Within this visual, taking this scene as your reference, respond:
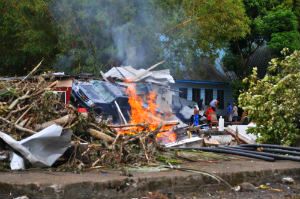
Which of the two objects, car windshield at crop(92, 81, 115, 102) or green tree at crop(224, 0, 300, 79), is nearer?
car windshield at crop(92, 81, 115, 102)

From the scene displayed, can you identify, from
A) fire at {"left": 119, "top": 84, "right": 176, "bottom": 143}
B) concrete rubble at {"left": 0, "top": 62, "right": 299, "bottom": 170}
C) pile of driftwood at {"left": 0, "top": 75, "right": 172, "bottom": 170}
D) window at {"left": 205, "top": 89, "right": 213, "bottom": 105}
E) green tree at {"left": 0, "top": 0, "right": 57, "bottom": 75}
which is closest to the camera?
concrete rubble at {"left": 0, "top": 62, "right": 299, "bottom": 170}

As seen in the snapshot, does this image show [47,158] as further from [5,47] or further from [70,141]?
[5,47]

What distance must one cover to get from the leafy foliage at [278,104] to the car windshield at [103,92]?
481cm

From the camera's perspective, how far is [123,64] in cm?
2339

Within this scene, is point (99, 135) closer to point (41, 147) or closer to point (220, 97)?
point (41, 147)

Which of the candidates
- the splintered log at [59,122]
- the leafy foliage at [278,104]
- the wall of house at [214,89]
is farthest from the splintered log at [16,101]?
the wall of house at [214,89]

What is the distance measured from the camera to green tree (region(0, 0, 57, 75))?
2421cm

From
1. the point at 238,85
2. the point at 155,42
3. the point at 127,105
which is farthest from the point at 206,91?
the point at 127,105

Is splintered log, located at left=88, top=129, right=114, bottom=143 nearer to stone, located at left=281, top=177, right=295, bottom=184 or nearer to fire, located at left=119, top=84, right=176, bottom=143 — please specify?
fire, located at left=119, top=84, right=176, bottom=143

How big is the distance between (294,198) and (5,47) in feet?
72.4

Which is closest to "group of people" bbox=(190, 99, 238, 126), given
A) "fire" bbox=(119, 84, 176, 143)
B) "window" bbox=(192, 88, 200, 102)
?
"window" bbox=(192, 88, 200, 102)

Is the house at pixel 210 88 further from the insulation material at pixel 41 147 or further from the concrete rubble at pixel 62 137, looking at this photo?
the insulation material at pixel 41 147

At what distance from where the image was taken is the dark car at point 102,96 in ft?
54.3

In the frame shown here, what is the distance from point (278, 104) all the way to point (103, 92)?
6.36m
